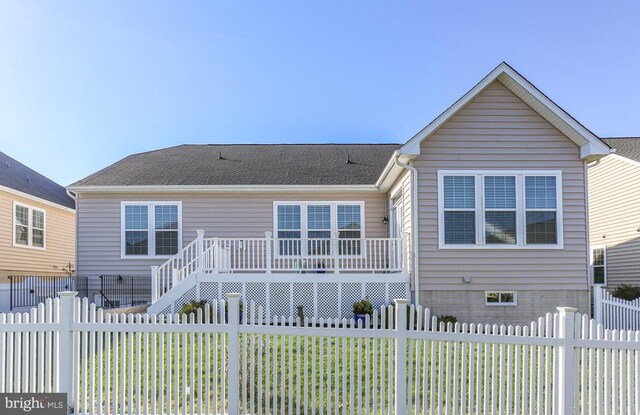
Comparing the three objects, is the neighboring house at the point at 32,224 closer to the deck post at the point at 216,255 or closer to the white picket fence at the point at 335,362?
the deck post at the point at 216,255

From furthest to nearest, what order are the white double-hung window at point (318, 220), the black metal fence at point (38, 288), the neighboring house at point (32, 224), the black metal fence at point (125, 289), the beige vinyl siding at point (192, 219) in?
the neighboring house at point (32, 224) → the white double-hung window at point (318, 220) → the beige vinyl siding at point (192, 219) → the black metal fence at point (125, 289) → the black metal fence at point (38, 288)

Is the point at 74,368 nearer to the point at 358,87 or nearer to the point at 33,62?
the point at 33,62

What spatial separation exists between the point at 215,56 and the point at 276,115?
547 centimetres

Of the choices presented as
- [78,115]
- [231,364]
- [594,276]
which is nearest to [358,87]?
[78,115]

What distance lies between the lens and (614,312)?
33.6 feet

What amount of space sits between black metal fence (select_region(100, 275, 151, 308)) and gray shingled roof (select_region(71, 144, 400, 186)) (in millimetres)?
2874

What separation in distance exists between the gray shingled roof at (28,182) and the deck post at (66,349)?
12470 mm

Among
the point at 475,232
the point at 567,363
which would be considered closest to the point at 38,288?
the point at 475,232

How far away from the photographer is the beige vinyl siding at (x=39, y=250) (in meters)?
15.2

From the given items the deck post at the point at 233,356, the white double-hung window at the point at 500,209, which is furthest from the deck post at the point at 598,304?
the deck post at the point at 233,356

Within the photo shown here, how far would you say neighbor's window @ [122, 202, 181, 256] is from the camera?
45.6ft

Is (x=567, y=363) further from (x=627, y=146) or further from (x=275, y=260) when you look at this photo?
(x=627, y=146)

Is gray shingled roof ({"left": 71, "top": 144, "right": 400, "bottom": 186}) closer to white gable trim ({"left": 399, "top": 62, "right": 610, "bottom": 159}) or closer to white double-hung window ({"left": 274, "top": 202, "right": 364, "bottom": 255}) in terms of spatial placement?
white double-hung window ({"left": 274, "top": 202, "right": 364, "bottom": 255})

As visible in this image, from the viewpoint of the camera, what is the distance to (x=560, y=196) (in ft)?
35.0
